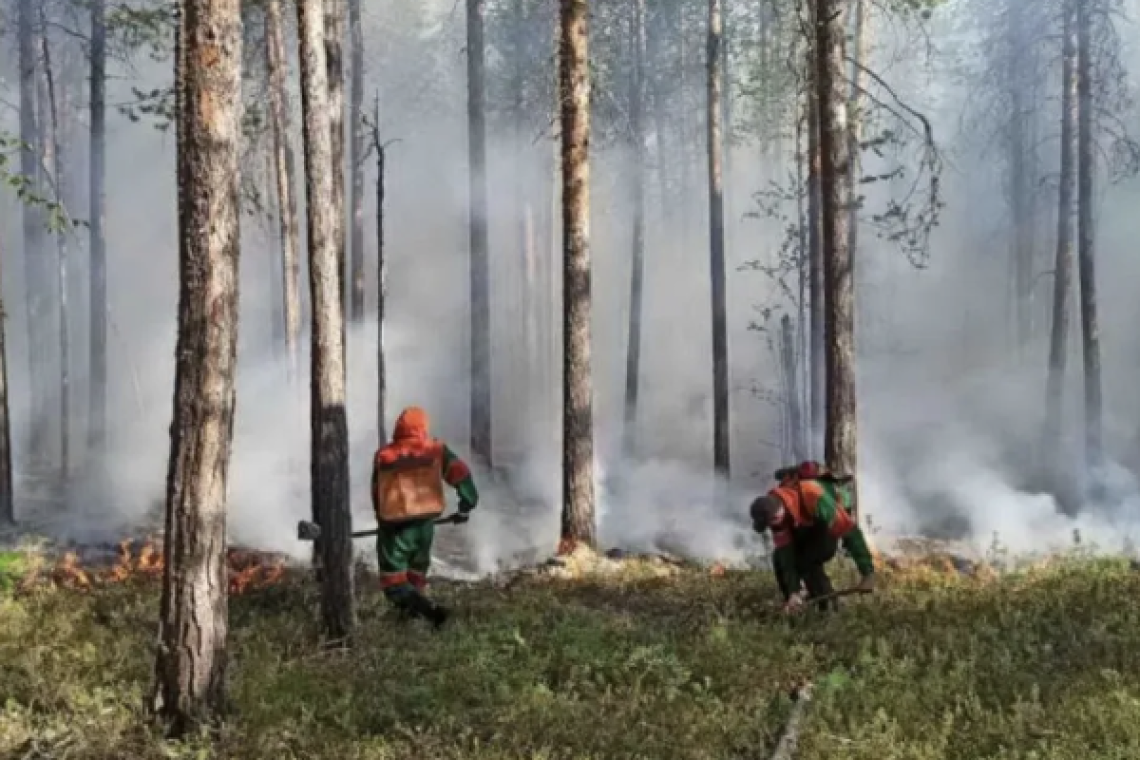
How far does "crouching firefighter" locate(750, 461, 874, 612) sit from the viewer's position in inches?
299

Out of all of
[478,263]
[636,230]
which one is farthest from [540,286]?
[478,263]

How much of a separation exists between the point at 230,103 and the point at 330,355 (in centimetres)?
277

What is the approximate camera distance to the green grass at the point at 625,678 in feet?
17.3

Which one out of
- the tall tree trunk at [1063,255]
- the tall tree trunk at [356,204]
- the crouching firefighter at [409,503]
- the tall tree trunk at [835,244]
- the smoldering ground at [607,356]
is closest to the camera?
the crouching firefighter at [409,503]

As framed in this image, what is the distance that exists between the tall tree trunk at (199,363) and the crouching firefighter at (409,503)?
311 cm

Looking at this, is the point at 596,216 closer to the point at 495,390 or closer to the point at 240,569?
the point at 495,390

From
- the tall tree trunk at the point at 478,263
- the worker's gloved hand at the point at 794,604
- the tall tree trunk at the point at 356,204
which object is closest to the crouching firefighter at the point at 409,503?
the worker's gloved hand at the point at 794,604

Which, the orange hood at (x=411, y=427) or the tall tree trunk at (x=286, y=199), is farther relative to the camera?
Answer: the tall tree trunk at (x=286, y=199)

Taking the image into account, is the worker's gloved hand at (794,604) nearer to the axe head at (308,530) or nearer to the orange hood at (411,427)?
the orange hood at (411,427)

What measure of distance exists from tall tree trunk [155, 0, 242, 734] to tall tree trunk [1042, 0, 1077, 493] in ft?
61.6

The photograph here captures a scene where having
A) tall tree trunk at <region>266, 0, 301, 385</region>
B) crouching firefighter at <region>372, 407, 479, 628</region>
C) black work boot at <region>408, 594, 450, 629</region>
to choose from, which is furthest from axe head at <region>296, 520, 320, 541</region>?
tall tree trunk at <region>266, 0, 301, 385</region>

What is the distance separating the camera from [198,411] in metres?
5.41

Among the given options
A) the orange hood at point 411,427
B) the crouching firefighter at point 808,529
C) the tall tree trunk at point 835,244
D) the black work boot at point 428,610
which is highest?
the tall tree trunk at point 835,244

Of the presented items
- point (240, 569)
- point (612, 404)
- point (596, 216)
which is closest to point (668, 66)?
point (612, 404)
